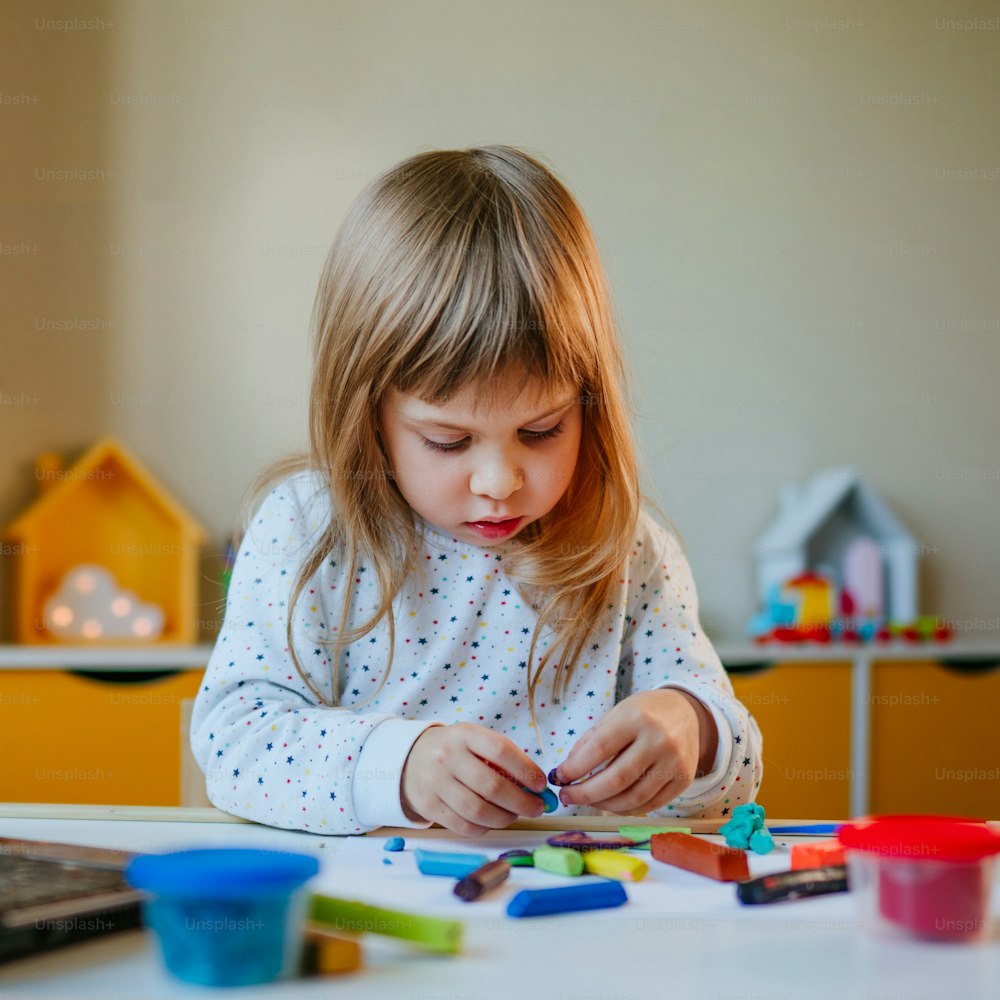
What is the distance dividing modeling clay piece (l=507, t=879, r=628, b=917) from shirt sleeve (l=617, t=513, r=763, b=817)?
1.08 ft

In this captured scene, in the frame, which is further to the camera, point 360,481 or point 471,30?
point 471,30

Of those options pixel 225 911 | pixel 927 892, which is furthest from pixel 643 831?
pixel 225 911

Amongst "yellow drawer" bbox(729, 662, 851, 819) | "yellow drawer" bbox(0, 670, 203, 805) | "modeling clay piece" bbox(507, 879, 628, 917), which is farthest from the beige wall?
"modeling clay piece" bbox(507, 879, 628, 917)

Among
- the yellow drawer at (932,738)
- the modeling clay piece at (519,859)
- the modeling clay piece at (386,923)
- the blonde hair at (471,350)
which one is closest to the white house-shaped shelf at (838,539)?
the yellow drawer at (932,738)

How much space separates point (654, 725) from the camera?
792 millimetres

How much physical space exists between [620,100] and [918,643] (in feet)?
4.36

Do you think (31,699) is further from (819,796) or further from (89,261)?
(819,796)

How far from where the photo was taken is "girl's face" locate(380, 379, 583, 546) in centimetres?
86

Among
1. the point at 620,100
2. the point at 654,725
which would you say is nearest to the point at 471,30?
the point at 620,100

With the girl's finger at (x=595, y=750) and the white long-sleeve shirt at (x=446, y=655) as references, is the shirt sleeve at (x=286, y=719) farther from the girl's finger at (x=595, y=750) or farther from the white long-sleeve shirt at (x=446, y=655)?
the girl's finger at (x=595, y=750)

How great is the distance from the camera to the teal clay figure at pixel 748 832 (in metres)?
0.70

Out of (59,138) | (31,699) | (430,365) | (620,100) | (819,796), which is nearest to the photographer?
(430,365)

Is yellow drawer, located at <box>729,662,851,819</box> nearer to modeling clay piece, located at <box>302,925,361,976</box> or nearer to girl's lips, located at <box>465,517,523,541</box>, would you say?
girl's lips, located at <box>465,517,523,541</box>

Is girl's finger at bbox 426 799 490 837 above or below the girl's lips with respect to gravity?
below
